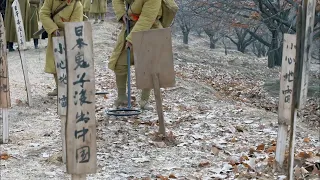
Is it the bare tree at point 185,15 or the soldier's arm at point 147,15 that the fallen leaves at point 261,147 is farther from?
the bare tree at point 185,15

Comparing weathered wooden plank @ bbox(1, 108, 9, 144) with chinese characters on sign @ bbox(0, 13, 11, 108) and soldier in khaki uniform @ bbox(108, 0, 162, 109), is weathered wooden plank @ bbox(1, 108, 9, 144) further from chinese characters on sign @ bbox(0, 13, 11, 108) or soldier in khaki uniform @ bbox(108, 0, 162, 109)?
soldier in khaki uniform @ bbox(108, 0, 162, 109)

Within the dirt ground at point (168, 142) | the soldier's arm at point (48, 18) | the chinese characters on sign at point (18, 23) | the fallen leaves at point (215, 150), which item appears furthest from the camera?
the chinese characters on sign at point (18, 23)

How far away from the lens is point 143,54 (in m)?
5.81

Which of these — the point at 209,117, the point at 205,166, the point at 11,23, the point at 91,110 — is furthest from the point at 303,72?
the point at 11,23

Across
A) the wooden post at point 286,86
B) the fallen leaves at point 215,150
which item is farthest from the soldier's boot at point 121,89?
the wooden post at point 286,86

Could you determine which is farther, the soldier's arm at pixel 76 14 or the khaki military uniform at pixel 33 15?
the khaki military uniform at pixel 33 15

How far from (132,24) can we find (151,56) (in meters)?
1.22

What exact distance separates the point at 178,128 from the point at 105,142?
1.11m

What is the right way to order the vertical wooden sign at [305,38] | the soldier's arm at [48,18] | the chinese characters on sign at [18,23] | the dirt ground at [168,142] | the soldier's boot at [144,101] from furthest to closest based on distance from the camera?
the soldier's boot at [144,101] < the chinese characters on sign at [18,23] < the soldier's arm at [48,18] < the dirt ground at [168,142] < the vertical wooden sign at [305,38]

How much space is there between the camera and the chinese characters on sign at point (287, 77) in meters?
4.29

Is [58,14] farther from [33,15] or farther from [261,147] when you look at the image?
[33,15]

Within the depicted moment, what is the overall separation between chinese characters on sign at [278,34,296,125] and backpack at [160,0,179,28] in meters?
2.69

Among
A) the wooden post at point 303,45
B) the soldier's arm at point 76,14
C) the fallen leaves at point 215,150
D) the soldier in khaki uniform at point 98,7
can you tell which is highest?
the soldier in khaki uniform at point 98,7

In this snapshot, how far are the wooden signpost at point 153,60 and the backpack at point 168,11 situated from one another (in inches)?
44.8
